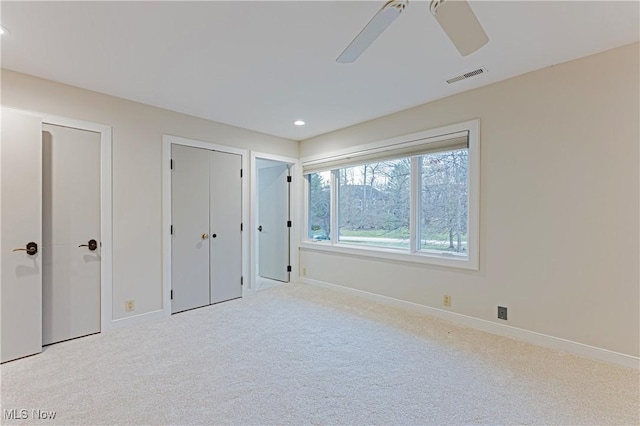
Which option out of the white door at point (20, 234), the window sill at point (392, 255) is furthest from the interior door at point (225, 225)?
the white door at point (20, 234)

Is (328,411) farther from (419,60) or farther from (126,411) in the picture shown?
(419,60)

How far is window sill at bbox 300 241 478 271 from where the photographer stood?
3.16m

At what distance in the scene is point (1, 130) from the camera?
7.87 ft

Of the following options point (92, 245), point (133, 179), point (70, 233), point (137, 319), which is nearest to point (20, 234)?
point (70, 233)

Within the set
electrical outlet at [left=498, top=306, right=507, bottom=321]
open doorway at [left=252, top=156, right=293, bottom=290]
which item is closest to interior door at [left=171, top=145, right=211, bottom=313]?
open doorway at [left=252, top=156, right=293, bottom=290]

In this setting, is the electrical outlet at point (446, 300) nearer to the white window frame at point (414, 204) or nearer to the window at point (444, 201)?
the white window frame at point (414, 204)

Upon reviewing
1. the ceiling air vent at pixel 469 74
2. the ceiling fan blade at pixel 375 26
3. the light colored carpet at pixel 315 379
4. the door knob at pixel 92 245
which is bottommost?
the light colored carpet at pixel 315 379

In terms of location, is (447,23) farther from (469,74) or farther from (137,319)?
(137,319)

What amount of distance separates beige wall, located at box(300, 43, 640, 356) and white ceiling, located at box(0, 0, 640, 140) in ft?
0.69

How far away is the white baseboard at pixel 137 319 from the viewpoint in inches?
121

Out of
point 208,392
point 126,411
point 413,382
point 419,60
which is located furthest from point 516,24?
point 126,411

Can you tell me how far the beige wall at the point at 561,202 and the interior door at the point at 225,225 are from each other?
264cm

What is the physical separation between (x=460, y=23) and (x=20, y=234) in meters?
3.49

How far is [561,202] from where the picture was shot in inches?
100
